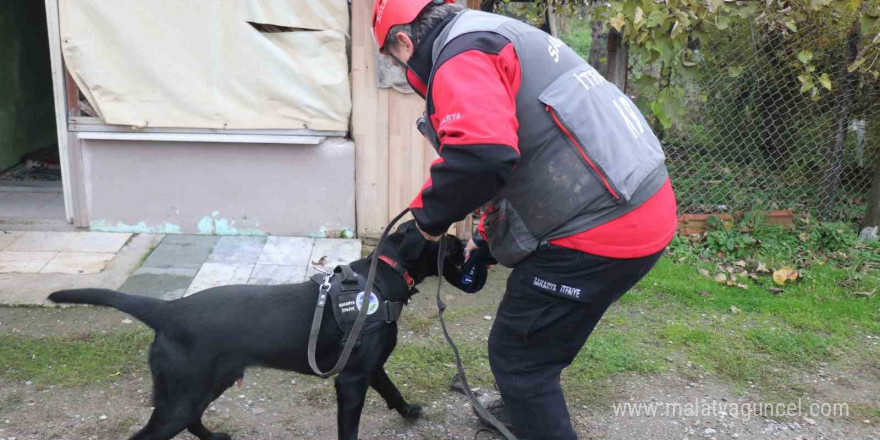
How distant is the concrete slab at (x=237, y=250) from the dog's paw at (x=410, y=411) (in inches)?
81.7

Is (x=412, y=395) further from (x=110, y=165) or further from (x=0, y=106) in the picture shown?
(x=0, y=106)

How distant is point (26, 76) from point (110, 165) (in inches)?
142

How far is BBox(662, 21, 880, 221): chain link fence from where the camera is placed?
6004 mm

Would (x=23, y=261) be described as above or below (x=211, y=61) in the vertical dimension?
below

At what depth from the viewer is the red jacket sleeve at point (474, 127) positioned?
2078 millimetres

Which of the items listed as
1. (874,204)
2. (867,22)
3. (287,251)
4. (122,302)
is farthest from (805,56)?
(122,302)

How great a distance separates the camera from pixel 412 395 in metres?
3.64

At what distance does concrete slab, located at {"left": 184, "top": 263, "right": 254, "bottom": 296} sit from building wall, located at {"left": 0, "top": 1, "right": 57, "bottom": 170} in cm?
372

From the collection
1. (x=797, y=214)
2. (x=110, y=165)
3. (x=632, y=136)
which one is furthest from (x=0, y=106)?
(x=797, y=214)

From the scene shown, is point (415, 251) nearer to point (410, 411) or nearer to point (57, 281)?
point (410, 411)

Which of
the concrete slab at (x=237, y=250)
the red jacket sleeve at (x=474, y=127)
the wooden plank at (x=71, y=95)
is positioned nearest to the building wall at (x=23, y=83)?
the wooden plank at (x=71, y=95)

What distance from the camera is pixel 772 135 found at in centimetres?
626

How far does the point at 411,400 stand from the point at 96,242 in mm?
2960

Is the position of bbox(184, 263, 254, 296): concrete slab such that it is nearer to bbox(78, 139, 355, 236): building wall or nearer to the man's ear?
bbox(78, 139, 355, 236): building wall
